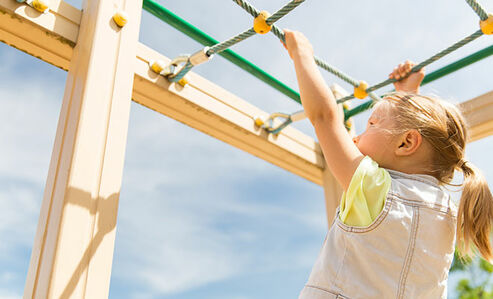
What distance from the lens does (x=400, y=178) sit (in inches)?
26.5

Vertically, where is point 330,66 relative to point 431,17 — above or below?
below

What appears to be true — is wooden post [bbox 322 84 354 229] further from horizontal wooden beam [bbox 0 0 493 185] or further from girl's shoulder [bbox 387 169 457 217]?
girl's shoulder [bbox 387 169 457 217]

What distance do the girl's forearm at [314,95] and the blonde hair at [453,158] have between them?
114 mm

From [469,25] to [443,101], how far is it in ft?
1.73

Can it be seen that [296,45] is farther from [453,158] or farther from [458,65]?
[458,65]

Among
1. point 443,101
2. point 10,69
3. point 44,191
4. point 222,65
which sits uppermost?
point 10,69

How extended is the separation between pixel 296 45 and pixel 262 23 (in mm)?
77

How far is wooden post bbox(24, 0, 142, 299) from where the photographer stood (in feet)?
2.14

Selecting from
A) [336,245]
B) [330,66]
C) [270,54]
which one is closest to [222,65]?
[270,54]

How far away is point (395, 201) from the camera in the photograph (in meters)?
0.63

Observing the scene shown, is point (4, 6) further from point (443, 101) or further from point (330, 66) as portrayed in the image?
point (443, 101)

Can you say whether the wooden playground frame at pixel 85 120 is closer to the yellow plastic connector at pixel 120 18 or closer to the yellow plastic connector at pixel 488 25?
the yellow plastic connector at pixel 120 18

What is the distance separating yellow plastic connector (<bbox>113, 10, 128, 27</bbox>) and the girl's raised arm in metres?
0.34

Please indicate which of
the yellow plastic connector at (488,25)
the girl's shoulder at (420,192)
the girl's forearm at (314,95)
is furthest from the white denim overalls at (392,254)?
the yellow plastic connector at (488,25)
